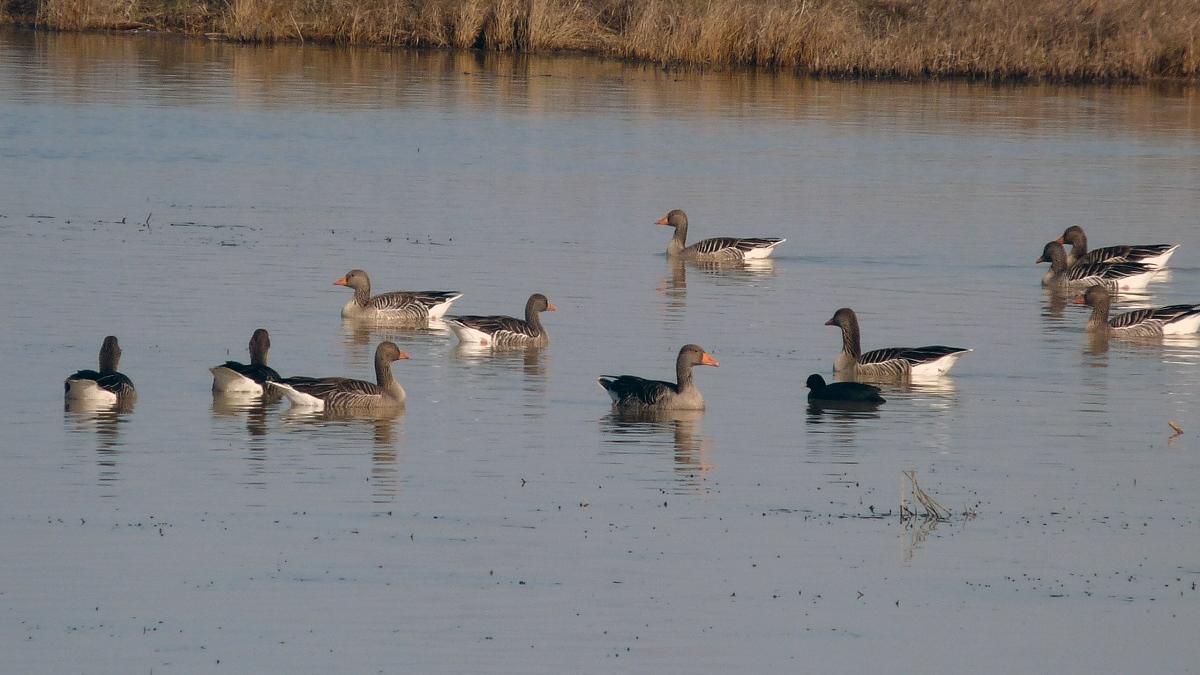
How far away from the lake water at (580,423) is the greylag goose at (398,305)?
0.25 m

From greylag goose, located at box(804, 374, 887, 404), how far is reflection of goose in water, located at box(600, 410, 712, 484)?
1104 millimetres

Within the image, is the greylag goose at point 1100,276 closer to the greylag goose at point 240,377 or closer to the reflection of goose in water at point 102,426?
the greylag goose at point 240,377

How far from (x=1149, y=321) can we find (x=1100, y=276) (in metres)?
3.50

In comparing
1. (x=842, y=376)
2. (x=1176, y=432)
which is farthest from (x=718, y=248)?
(x=1176, y=432)

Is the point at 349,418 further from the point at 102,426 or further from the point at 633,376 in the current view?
the point at 633,376

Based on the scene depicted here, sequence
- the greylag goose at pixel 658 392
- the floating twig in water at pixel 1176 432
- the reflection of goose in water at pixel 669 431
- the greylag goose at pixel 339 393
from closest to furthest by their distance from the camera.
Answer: the reflection of goose in water at pixel 669 431 < the floating twig in water at pixel 1176 432 < the greylag goose at pixel 339 393 < the greylag goose at pixel 658 392

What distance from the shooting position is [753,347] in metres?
20.3

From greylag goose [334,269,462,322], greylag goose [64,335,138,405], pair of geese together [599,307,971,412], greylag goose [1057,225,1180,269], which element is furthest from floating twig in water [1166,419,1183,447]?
greylag goose [1057,225,1180,269]

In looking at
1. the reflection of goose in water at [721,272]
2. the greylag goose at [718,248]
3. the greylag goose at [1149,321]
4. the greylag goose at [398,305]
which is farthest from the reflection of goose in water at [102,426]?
the greylag goose at [718,248]

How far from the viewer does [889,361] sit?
18.9 metres

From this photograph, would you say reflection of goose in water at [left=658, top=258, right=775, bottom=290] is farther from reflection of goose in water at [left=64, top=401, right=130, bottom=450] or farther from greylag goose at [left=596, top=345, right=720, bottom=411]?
reflection of goose in water at [left=64, top=401, right=130, bottom=450]

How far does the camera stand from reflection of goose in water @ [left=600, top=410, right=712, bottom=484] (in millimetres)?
15139

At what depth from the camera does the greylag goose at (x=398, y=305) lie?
2106cm

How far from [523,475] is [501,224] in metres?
14.5
